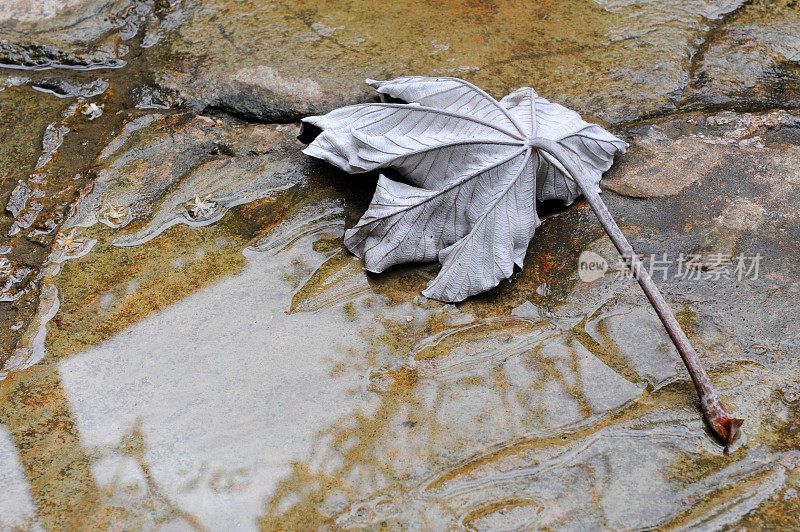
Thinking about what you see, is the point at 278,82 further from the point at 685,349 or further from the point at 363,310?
the point at 685,349

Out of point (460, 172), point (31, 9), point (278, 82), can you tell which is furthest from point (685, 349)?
point (31, 9)

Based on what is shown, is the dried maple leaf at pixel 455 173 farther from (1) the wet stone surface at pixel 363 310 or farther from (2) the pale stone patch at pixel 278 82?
(2) the pale stone patch at pixel 278 82

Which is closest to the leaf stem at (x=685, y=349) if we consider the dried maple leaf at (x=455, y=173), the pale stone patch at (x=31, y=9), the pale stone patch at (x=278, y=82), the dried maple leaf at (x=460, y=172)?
the dried maple leaf at (x=460, y=172)

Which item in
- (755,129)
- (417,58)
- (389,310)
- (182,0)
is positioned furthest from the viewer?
(182,0)

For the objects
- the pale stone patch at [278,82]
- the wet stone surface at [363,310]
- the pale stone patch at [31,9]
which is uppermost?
the pale stone patch at [31,9]

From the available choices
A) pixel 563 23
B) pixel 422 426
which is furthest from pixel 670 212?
pixel 563 23

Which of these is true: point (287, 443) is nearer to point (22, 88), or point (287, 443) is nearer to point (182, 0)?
point (22, 88)
